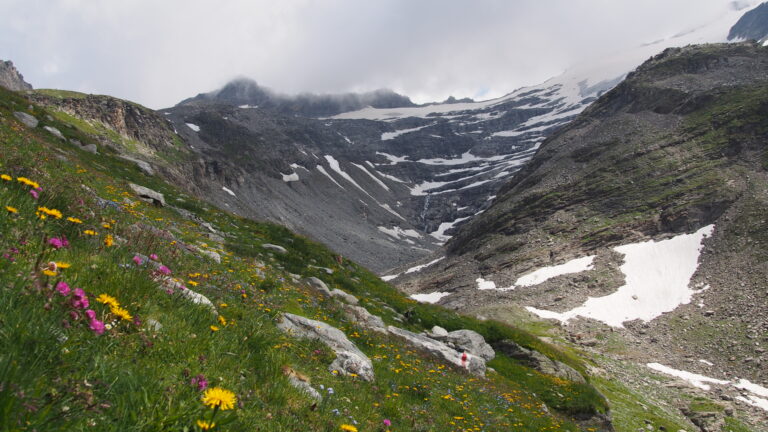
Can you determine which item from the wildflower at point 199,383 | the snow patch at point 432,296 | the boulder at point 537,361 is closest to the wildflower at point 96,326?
the wildflower at point 199,383

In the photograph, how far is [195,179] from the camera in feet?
372

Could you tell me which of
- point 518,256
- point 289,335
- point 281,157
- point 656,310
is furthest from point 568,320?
point 281,157

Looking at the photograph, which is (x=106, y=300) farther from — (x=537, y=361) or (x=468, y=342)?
(x=537, y=361)

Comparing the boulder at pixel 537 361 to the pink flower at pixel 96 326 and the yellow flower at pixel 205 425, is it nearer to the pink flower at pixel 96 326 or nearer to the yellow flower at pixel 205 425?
the yellow flower at pixel 205 425

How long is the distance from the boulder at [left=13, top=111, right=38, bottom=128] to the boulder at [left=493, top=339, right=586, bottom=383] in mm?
29278

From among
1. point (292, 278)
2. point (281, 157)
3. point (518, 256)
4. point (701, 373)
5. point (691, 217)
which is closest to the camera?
point (292, 278)

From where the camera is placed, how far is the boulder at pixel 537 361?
21688 millimetres

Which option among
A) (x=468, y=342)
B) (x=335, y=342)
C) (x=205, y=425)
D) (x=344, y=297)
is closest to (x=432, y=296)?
(x=468, y=342)

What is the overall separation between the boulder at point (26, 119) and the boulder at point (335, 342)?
22.6 metres

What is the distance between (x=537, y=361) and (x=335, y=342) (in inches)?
660

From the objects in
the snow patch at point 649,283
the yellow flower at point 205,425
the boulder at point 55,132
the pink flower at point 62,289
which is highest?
the boulder at point 55,132

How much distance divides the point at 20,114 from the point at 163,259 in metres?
23.7

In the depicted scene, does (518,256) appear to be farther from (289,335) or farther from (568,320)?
(289,335)

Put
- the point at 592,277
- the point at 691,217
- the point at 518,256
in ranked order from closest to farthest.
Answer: the point at 592,277, the point at 691,217, the point at 518,256
